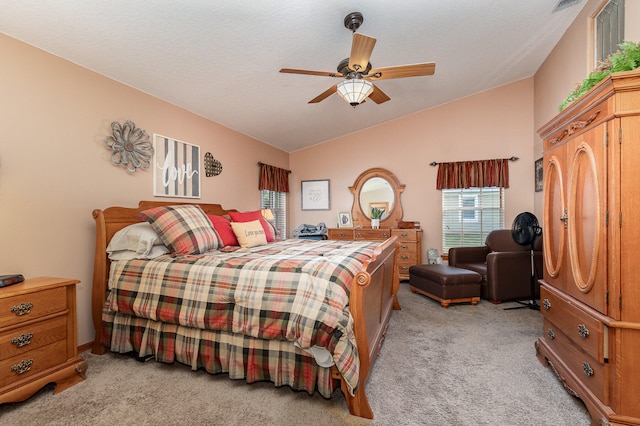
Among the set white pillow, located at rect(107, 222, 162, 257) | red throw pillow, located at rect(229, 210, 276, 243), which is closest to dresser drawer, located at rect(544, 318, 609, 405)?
red throw pillow, located at rect(229, 210, 276, 243)

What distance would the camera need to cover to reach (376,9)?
237 centimetres

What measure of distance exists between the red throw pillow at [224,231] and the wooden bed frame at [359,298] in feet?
1.93

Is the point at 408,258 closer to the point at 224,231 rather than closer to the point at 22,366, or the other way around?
the point at 224,231

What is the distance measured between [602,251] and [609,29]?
7.95 feet

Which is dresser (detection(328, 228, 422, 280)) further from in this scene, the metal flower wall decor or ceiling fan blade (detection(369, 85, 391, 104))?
the metal flower wall decor

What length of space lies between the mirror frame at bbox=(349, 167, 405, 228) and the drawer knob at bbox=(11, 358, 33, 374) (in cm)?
454

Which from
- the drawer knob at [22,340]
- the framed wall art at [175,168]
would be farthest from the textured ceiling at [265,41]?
the drawer knob at [22,340]

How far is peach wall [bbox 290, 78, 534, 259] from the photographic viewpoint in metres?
4.66

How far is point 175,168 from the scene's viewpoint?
3379 mm

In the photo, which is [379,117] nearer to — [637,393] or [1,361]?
[637,393]

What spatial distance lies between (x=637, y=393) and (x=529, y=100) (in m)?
4.55

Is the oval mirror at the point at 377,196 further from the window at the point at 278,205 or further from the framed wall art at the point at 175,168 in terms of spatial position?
the framed wall art at the point at 175,168

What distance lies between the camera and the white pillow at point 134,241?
7.97 ft

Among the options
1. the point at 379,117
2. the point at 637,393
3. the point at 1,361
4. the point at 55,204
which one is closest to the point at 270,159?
the point at 379,117
